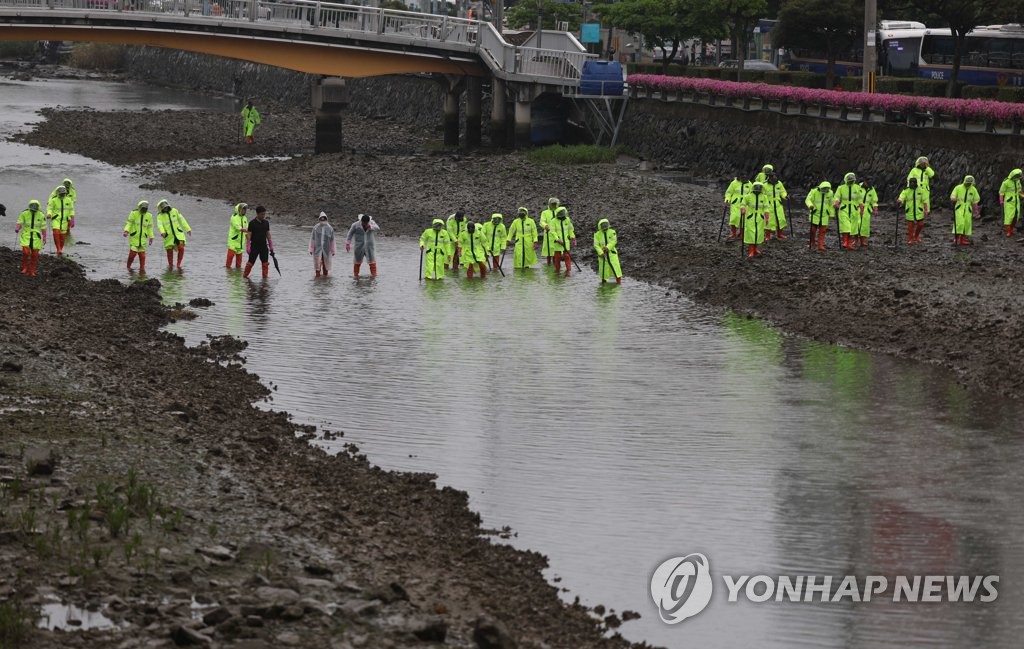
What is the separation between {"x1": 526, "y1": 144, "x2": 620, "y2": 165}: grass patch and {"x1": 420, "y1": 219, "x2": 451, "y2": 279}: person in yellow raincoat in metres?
20.3

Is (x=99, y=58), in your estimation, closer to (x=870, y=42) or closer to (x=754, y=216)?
(x=870, y=42)

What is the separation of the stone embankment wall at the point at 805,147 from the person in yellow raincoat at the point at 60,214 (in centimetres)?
2032

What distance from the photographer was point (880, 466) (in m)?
17.8

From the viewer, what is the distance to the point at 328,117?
57.5 m

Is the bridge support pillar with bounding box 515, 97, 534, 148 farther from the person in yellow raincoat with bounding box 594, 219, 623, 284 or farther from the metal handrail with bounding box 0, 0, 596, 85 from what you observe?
the person in yellow raincoat with bounding box 594, 219, 623, 284

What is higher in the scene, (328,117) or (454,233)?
(328,117)

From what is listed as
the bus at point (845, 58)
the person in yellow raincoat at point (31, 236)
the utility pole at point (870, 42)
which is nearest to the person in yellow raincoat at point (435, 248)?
the person in yellow raincoat at point (31, 236)

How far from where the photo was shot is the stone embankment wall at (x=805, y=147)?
3834 centimetres

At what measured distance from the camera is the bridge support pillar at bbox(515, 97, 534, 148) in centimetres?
5750

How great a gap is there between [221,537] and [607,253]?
58.6ft

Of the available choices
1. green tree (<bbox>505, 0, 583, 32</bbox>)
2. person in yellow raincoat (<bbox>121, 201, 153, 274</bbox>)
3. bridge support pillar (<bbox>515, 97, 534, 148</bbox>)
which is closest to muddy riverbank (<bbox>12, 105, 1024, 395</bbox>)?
bridge support pillar (<bbox>515, 97, 534, 148</bbox>)

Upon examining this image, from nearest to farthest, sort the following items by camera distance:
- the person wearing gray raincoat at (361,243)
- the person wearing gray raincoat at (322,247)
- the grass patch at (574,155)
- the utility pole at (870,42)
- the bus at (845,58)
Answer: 1. the person wearing gray raincoat at (322,247)
2. the person wearing gray raincoat at (361,243)
3. the utility pole at (870,42)
4. the grass patch at (574,155)
5. the bus at (845,58)

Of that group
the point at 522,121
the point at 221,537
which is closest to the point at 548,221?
the point at 221,537

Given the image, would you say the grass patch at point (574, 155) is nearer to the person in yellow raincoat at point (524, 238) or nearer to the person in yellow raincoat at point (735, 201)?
the person in yellow raincoat at point (735, 201)
